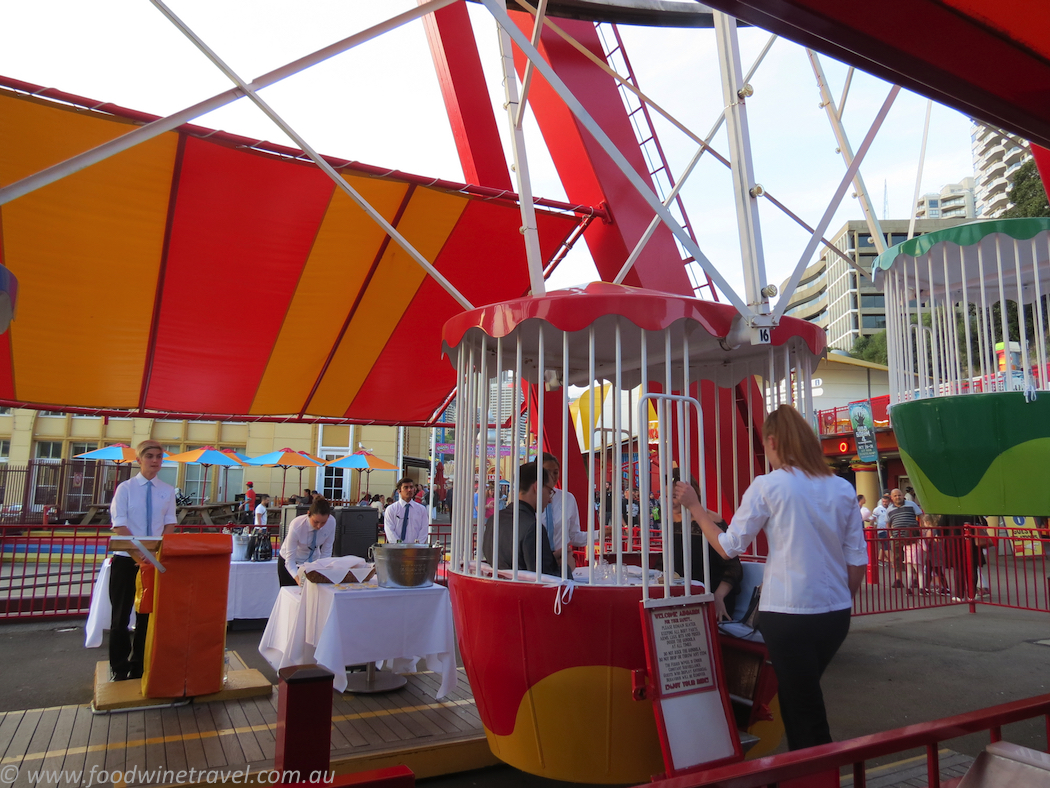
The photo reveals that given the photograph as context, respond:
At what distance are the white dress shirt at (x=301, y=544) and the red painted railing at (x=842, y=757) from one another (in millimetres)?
4974

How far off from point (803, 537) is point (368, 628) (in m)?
3.20

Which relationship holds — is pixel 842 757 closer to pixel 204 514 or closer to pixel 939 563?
pixel 939 563

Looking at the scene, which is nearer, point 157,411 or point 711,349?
point 711,349

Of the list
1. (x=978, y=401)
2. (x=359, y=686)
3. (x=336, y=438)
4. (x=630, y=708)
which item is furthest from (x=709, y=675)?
(x=336, y=438)

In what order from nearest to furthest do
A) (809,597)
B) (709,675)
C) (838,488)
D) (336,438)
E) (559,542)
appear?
(809,597) < (838,488) < (709,675) < (559,542) < (336,438)

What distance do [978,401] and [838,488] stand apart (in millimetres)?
977

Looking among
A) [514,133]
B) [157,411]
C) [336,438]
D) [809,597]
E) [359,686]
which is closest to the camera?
[809,597]

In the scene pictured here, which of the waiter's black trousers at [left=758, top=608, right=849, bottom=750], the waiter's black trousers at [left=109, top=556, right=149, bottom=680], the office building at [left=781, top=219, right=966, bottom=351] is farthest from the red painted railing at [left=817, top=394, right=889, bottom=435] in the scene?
the office building at [left=781, top=219, right=966, bottom=351]

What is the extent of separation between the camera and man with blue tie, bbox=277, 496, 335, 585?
604 centimetres

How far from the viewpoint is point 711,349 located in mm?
4605

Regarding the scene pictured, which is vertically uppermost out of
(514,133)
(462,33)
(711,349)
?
(462,33)

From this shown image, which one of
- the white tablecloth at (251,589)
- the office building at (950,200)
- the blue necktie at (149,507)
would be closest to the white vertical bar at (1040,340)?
the blue necktie at (149,507)

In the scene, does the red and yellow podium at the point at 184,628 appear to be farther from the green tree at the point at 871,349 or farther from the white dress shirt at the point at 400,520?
the green tree at the point at 871,349

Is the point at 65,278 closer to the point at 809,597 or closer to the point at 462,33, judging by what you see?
the point at 462,33
